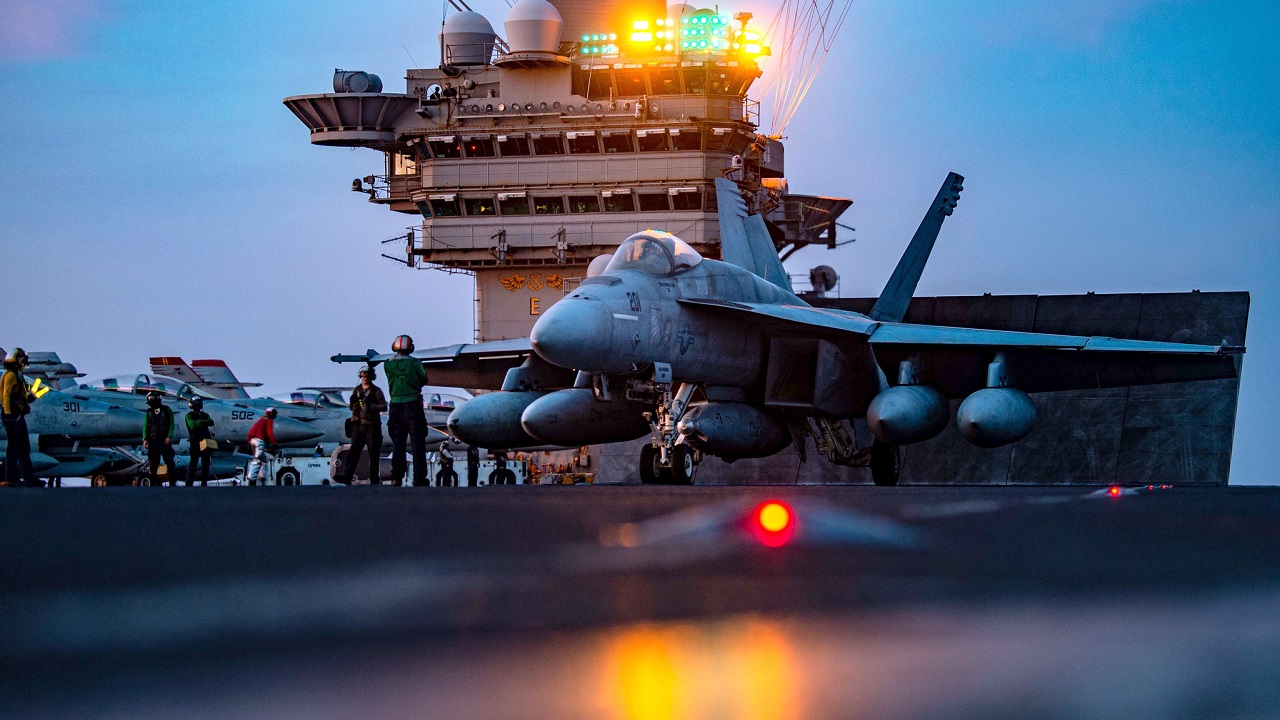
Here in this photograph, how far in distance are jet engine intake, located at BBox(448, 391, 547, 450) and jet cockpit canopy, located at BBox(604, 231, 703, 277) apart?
2.25 meters

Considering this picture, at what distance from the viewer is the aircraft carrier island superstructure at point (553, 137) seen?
39.9 meters

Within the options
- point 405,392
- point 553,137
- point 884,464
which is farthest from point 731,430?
point 553,137

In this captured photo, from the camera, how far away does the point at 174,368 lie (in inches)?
1916

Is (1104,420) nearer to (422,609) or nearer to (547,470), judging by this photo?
(422,609)

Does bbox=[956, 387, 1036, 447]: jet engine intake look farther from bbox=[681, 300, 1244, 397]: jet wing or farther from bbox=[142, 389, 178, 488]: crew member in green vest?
bbox=[142, 389, 178, 488]: crew member in green vest

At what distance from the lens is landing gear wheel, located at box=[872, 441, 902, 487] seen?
16000mm

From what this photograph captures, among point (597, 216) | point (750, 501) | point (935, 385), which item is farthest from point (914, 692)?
point (597, 216)

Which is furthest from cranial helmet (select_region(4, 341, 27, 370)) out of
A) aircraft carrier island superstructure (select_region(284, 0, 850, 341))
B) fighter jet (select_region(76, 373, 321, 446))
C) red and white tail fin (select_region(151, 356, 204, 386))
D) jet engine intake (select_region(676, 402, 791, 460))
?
red and white tail fin (select_region(151, 356, 204, 386))

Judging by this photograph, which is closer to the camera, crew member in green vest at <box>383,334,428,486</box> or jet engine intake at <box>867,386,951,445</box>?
jet engine intake at <box>867,386,951,445</box>

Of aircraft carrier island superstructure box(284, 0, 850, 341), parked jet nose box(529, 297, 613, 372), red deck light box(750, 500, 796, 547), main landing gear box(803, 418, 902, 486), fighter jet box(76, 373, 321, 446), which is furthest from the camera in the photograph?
aircraft carrier island superstructure box(284, 0, 850, 341)

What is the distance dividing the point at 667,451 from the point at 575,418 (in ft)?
5.16

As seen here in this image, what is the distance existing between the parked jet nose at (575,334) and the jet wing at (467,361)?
4312mm

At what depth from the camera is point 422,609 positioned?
372 centimetres

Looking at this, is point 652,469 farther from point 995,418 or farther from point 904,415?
point 995,418
